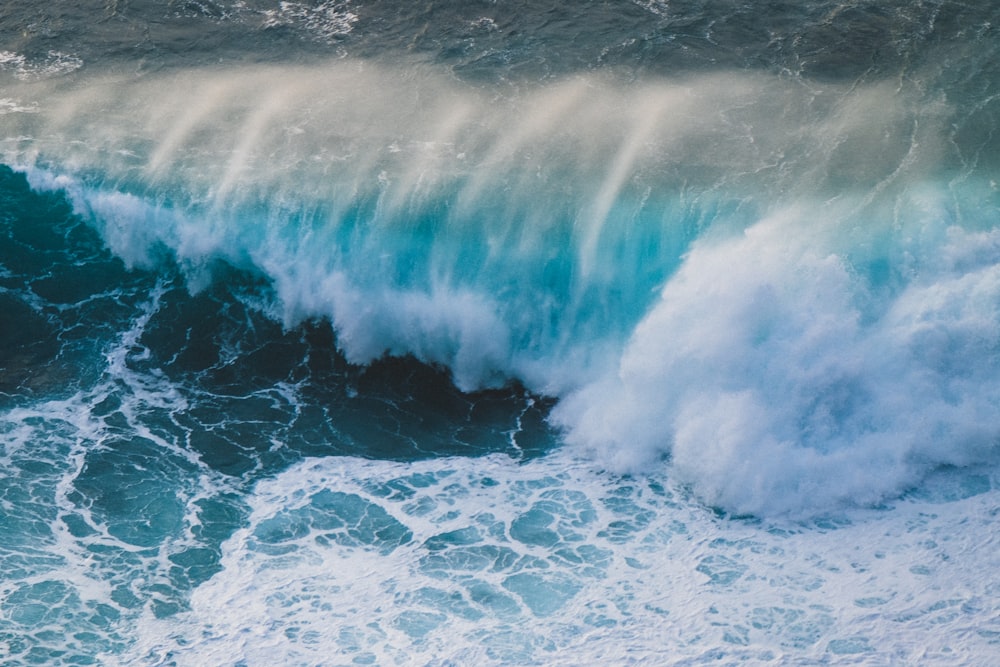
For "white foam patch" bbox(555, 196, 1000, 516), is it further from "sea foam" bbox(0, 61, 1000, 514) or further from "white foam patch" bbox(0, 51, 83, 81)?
"white foam patch" bbox(0, 51, 83, 81)

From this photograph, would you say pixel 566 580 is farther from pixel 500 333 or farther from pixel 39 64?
pixel 39 64

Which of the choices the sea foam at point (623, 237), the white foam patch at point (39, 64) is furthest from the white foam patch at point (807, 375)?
the white foam patch at point (39, 64)

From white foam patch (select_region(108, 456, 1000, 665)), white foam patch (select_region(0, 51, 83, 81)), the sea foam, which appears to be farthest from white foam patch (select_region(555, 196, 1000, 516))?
white foam patch (select_region(0, 51, 83, 81))

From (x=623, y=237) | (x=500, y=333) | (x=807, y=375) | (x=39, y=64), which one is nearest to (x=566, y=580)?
(x=807, y=375)

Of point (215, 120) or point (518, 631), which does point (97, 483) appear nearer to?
point (518, 631)


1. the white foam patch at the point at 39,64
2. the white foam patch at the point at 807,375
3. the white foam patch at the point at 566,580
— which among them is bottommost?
the white foam patch at the point at 566,580

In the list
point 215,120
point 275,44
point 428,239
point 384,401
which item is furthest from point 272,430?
point 275,44

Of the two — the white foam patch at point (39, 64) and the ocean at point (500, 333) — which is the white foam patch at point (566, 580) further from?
the white foam patch at point (39, 64)
